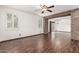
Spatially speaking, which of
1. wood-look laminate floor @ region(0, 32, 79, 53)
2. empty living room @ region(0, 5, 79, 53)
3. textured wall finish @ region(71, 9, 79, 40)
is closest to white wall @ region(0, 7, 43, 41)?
empty living room @ region(0, 5, 79, 53)

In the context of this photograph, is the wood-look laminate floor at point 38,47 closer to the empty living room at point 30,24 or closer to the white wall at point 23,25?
the empty living room at point 30,24

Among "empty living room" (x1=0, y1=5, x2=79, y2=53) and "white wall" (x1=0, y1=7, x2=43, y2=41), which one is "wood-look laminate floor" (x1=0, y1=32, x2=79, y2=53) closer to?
"empty living room" (x1=0, y1=5, x2=79, y2=53)

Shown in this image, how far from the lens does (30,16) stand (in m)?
7.59

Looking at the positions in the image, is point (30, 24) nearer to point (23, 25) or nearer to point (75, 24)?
point (23, 25)

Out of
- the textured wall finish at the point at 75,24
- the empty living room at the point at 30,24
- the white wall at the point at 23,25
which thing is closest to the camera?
the empty living room at the point at 30,24

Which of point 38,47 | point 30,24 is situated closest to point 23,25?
point 30,24

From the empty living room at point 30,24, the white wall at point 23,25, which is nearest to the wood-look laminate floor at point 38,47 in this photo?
the empty living room at point 30,24

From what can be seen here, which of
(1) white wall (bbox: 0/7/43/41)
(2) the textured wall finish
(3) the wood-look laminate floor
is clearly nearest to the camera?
(3) the wood-look laminate floor

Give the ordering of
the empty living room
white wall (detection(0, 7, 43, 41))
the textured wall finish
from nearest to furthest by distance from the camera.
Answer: the empty living room < white wall (detection(0, 7, 43, 41)) < the textured wall finish

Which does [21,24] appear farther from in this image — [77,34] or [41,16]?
[77,34]
